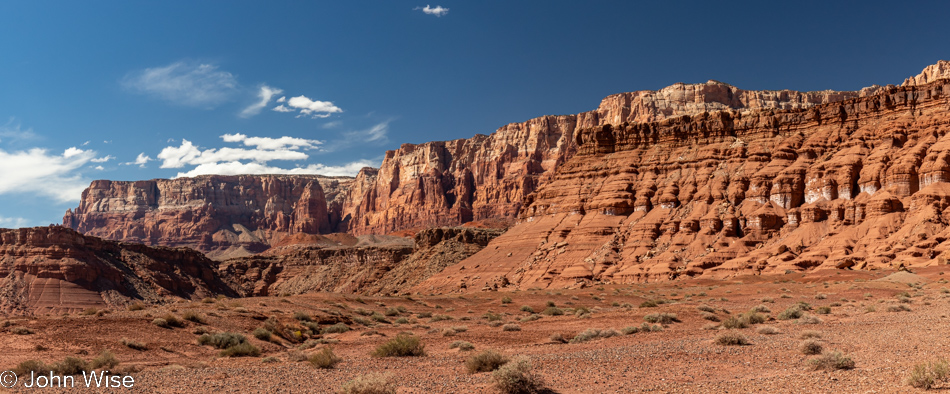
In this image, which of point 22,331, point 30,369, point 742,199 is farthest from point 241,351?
point 742,199

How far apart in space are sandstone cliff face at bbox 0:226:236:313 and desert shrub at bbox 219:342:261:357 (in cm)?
5210

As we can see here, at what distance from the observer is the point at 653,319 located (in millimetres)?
25828

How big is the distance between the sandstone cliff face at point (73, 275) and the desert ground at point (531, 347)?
139ft

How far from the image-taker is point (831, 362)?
12492 mm

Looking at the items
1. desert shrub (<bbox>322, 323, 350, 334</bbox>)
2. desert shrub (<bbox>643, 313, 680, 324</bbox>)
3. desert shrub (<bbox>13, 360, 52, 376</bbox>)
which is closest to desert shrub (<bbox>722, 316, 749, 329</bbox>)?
desert shrub (<bbox>643, 313, 680, 324</bbox>)

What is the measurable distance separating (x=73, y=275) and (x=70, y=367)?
63.5m

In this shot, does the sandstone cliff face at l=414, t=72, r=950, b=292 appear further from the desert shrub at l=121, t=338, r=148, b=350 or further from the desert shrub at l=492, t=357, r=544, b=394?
the desert shrub at l=492, t=357, r=544, b=394

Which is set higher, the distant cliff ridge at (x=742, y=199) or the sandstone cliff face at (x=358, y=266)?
the distant cliff ridge at (x=742, y=199)

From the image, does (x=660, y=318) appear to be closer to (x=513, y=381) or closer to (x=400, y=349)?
(x=400, y=349)

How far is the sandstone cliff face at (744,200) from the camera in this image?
60.5 m

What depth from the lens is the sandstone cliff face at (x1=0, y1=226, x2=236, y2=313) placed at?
2549 inches

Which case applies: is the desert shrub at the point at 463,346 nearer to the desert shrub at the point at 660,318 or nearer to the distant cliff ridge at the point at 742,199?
the desert shrub at the point at 660,318

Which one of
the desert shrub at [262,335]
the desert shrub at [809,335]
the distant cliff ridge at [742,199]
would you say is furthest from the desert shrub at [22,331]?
the distant cliff ridge at [742,199]

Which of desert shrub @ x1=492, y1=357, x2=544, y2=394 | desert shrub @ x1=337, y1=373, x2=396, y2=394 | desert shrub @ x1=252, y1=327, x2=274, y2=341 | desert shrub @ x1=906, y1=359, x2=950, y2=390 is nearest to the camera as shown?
desert shrub @ x1=906, y1=359, x2=950, y2=390
